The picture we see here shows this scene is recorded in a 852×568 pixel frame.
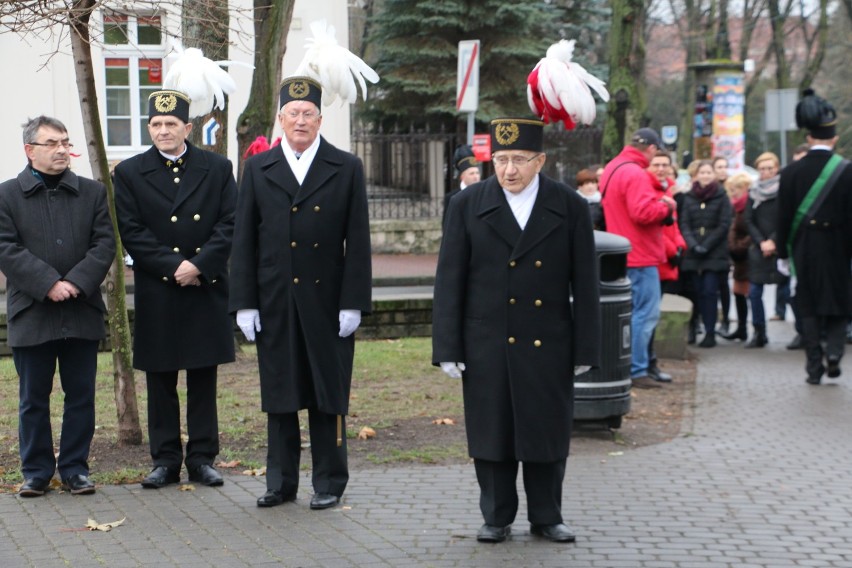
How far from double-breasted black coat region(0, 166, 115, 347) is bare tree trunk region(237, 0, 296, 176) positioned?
207 inches

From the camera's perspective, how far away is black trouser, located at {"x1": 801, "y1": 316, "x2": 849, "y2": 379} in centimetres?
1201

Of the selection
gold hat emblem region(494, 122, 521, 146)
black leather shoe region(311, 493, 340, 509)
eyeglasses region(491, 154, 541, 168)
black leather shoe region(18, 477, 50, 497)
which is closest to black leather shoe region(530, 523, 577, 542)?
black leather shoe region(311, 493, 340, 509)

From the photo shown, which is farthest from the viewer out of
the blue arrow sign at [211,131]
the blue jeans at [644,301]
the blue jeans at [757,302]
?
the blue jeans at [757,302]

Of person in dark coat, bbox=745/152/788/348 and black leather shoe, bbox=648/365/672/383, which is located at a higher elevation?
person in dark coat, bbox=745/152/788/348

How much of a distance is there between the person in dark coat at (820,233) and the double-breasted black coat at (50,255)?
6796 mm

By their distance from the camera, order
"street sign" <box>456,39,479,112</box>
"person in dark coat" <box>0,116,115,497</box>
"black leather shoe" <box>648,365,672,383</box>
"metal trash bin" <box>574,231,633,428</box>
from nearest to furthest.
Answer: "person in dark coat" <box>0,116,115,497</box> < "metal trash bin" <box>574,231,633,428</box> < "black leather shoe" <box>648,365,672,383</box> < "street sign" <box>456,39,479,112</box>

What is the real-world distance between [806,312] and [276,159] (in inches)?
253

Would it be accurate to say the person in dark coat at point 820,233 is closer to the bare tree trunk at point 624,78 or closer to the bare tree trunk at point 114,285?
the bare tree trunk at point 624,78

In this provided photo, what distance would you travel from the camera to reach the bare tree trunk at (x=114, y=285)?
26.8ft

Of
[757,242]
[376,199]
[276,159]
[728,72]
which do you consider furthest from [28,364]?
[728,72]

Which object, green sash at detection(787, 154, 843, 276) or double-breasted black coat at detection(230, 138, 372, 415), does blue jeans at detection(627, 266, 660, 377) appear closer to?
green sash at detection(787, 154, 843, 276)

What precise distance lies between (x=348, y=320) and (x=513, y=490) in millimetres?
1237

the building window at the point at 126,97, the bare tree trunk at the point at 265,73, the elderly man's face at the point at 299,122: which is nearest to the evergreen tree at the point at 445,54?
the building window at the point at 126,97

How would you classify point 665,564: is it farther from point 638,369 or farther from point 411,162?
point 411,162
